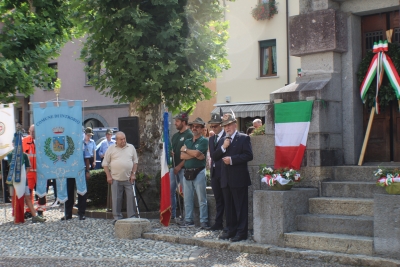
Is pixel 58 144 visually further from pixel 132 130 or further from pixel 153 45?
pixel 153 45

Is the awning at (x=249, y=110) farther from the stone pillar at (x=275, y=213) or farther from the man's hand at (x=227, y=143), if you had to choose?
the stone pillar at (x=275, y=213)

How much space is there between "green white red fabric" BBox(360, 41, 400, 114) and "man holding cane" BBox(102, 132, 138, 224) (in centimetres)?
459

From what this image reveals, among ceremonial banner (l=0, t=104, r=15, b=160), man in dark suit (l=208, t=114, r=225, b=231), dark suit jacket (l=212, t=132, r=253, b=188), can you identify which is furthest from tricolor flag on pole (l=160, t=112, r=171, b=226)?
ceremonial banner (l=0, t=104, r=15, b=160)

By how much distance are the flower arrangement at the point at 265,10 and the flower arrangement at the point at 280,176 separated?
18540mm

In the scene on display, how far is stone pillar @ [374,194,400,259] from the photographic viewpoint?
724 centimetres

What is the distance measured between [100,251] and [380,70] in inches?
197

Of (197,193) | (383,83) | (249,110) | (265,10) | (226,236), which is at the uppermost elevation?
(265,10)

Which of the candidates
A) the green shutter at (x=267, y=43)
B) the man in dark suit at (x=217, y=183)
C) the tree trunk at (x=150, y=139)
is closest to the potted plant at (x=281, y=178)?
the man in dark suit at (x=217, y=183)

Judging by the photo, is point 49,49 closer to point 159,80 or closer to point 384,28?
point 159,80

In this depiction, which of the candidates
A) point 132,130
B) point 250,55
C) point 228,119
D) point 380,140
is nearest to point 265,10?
point 250,55

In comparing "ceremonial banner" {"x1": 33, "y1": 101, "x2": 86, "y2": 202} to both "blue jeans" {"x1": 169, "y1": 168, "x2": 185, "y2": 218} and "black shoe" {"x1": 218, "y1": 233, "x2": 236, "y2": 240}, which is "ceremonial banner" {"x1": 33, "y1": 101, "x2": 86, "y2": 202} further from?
"black shoe" {"x1": 218, "y1": 233, "x2": 236, "y2": 240}

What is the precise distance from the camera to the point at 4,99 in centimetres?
1900

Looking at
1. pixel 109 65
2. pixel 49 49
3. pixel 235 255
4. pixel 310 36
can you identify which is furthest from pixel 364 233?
pixel 49 49

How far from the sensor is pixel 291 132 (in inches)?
373
